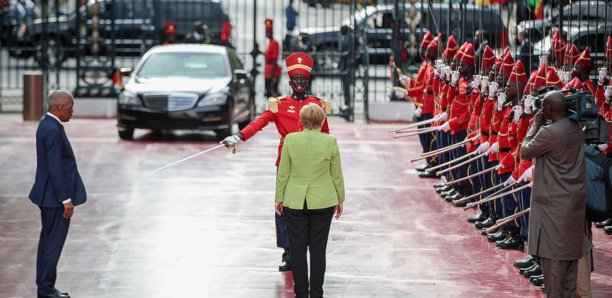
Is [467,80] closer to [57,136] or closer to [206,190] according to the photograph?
[206,190]

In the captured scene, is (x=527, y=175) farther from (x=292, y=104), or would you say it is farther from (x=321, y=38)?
(x=321, y=38)

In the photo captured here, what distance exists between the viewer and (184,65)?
22453 mm

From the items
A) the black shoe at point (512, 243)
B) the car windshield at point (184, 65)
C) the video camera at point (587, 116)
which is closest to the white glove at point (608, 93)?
the black shoe at point (512, 243)

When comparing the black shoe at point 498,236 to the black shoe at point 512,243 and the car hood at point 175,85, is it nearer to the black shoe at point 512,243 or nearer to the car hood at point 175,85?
the black shoe at point 512,243

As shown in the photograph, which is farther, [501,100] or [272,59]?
[272,59]

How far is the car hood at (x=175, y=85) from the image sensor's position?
2148 cm

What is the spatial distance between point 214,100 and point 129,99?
133cm

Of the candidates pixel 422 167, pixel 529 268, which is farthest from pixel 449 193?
pixel 529 268

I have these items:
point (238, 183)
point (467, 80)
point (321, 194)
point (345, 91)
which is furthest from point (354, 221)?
point (345, 91)

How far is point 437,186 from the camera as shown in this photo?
16500mm

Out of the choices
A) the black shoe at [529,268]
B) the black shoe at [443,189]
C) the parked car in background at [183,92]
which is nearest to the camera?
the black shoe at [529,268]

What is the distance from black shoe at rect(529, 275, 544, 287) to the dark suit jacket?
3.75 m

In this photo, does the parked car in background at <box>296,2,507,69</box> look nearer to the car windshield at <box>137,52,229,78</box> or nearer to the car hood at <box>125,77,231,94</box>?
the car windshield at <box>137,52,229,78</box>

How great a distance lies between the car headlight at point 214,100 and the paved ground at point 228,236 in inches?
53.5
